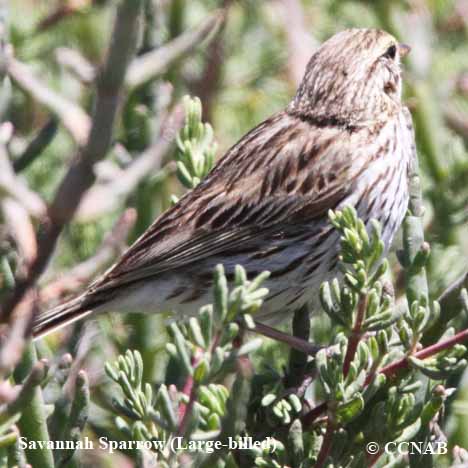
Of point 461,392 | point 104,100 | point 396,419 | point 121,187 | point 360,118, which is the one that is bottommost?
point 461,392

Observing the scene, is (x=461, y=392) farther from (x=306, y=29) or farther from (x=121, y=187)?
(x=306, y=29)

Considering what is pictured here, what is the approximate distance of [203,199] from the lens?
13.6 ft

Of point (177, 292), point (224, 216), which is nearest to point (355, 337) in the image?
point (177, 292)

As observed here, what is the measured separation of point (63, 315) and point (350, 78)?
1382 mm

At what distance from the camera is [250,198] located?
4.24m

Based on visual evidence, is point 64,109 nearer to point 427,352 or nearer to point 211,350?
point 211,350

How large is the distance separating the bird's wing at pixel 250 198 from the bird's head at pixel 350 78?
0.08m

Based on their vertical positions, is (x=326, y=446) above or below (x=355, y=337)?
below

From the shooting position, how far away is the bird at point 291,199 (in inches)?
156

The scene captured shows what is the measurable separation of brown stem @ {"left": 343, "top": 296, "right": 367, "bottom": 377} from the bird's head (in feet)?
6.41

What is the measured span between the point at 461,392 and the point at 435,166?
1.19m

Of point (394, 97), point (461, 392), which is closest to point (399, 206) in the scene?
point (394, 97)

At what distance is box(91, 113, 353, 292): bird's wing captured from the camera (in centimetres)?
406

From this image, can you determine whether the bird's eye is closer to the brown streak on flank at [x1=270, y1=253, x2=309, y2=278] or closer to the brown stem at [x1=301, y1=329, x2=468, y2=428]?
the brown streak on flank at [x1=270, y1=253, x2=309, y2=278]
